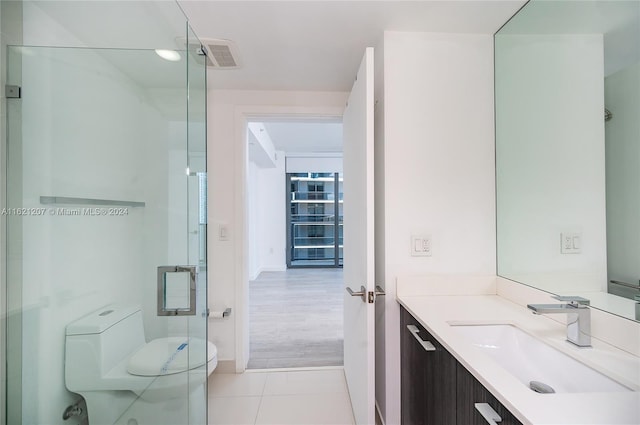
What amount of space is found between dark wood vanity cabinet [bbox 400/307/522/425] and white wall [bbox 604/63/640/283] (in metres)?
0.65

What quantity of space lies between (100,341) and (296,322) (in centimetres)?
207

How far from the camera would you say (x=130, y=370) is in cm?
147

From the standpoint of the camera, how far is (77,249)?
4.16 feet

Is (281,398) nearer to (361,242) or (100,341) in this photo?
(100,341)

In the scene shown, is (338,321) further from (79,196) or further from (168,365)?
(79,196)

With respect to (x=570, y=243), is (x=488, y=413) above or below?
below

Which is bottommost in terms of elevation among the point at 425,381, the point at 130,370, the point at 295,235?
the point at 130,370

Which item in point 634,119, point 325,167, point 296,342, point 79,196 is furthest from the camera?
point 325,167

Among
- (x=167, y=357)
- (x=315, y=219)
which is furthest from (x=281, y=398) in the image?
(x=315, y=219)

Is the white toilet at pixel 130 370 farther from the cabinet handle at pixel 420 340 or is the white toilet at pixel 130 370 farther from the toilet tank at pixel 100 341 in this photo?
the cabinet handle at pixel 420 340

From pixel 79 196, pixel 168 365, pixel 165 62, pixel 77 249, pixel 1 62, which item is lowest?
pixel 168 365

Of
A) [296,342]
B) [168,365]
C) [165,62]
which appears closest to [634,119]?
[165,62]

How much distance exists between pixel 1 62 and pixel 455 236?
2068 mm

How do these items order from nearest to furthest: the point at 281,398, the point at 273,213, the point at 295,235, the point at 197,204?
1. the point at 197,204
2. the point at 281,398
3. the point at 273,213
4. the point at 295,235
